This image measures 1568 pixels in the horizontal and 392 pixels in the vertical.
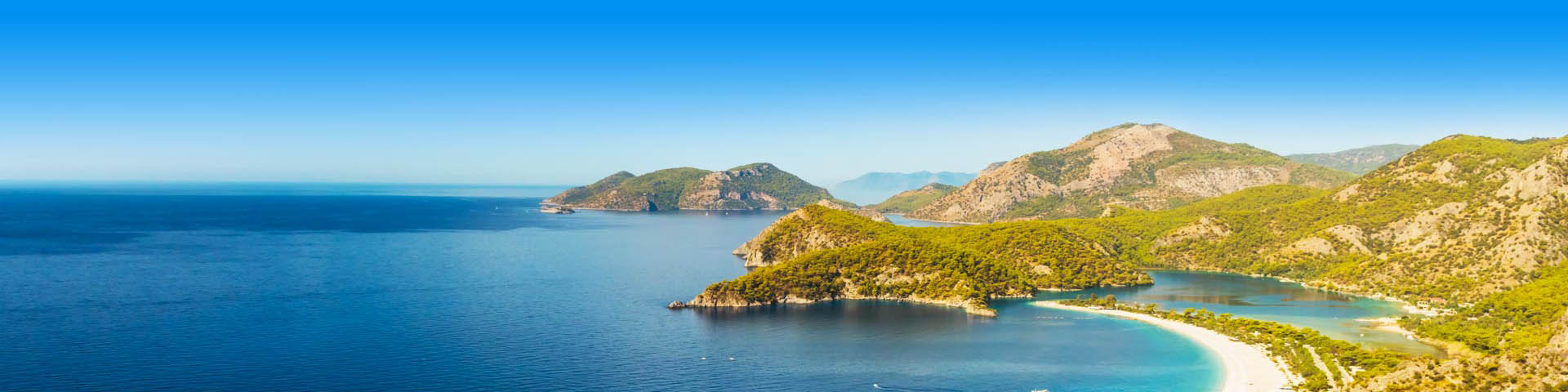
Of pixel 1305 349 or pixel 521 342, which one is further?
pixel 1305 349

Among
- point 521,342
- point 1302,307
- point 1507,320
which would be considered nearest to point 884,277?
point 1302,307

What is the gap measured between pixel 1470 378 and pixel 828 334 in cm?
7639

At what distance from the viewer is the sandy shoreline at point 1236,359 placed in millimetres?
108406

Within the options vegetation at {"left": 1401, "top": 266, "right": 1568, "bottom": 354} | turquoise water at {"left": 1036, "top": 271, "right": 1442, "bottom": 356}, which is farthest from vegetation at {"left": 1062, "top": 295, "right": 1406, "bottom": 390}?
vegetation at {"left": 1401, "top": 266, "right": 1568, "bottom": 354}

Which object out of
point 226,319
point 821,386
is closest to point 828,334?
point 821,386

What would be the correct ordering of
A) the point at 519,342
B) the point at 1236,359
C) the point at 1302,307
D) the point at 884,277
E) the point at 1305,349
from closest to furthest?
the point at 1236,359
the point at 519,342
the point at 1305,349
the point at 1302,307
the point at 884,277

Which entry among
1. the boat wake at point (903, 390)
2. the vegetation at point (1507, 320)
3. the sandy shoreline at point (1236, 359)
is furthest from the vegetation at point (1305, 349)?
the boat wake at point (903, 390)

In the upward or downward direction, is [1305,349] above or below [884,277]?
below

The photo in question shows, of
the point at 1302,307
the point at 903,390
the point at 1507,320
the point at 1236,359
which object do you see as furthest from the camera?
the point at 1302,307

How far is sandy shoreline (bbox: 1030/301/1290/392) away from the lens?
108406mm

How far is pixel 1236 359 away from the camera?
122750mm

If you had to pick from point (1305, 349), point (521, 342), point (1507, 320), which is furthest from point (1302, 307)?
point (521, 342)

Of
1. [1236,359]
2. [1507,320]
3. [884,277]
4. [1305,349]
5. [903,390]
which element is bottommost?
[903,390]

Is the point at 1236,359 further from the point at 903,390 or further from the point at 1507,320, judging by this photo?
the point at 1507,320
